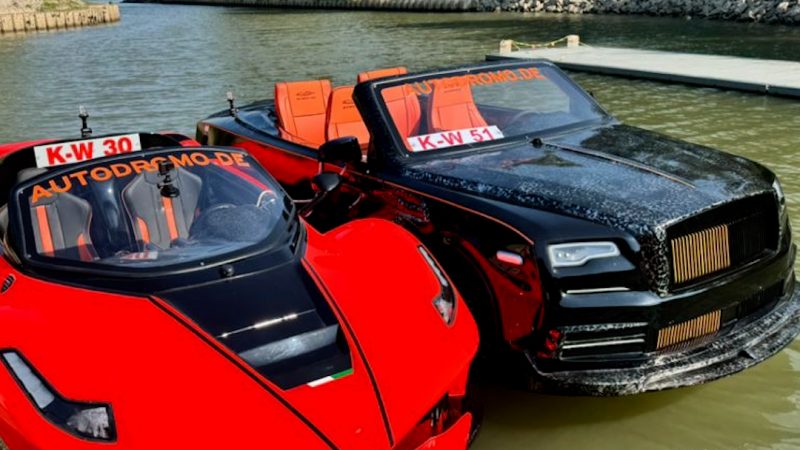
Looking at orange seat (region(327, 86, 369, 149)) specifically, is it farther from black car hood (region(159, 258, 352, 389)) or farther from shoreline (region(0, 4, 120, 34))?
shoreline (region(0, 4, 120, 34))

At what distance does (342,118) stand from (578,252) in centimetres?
373

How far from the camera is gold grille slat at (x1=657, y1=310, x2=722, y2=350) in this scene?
360cm

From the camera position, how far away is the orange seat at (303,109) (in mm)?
7074

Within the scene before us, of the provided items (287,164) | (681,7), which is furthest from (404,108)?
(681,7)

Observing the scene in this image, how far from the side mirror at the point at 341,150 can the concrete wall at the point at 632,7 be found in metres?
25.0

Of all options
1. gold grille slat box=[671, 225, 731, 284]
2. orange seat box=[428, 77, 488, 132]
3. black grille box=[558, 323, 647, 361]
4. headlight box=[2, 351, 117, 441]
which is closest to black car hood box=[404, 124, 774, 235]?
gold grille slat box=[671, 225, 731, 284]

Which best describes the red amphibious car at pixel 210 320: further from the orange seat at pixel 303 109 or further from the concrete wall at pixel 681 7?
the concrete wall at pixel 681 7

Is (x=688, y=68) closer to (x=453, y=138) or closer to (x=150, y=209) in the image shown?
(x=453, y=138)

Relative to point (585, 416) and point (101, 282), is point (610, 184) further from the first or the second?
point (101, 282)

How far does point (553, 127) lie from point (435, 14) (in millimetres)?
39414

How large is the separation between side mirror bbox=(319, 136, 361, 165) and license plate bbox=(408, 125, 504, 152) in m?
0.36

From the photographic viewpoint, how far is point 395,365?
117 inches

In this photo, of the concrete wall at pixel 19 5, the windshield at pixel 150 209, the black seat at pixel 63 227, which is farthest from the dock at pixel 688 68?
the concrete wall at pixel 19 5

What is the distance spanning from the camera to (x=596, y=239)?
3584 millimetres
